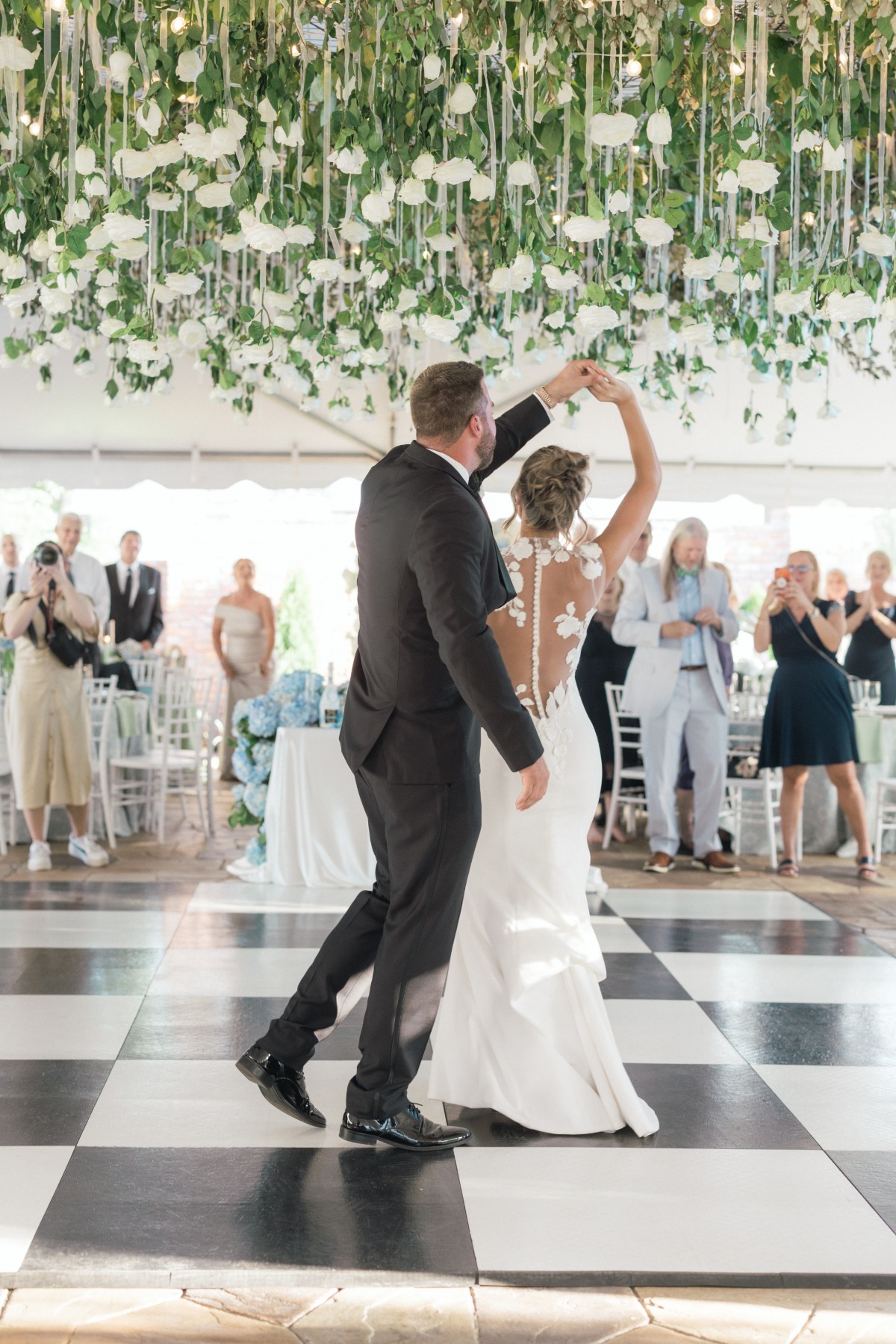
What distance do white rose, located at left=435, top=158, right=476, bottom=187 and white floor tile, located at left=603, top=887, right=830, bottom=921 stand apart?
10.3 feet

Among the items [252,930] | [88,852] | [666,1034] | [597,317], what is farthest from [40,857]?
[597,317]

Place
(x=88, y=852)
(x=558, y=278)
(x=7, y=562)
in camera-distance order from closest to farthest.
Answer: (x=558, y=278), (x=88, y=852), (x=7, y=562)

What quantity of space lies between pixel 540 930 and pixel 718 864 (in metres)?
3.87

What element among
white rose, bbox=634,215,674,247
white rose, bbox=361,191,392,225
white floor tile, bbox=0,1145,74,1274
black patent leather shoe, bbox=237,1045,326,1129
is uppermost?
white rose, bbox=361,191,392,225

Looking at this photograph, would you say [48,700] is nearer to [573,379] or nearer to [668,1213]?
[573,379]

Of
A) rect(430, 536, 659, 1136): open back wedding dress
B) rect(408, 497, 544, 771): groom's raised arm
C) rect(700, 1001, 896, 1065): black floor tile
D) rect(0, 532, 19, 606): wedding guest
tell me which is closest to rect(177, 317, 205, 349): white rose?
rect(430, 536, 659, 1136): open back wedding dress

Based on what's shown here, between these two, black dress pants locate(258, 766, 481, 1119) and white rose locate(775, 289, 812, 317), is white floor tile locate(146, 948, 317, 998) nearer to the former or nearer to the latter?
black dress pants locate(258, 766, 481, 1119)

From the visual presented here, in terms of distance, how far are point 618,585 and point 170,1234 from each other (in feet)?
19.8

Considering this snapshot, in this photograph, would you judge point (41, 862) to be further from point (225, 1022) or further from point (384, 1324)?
point (384, 1324)

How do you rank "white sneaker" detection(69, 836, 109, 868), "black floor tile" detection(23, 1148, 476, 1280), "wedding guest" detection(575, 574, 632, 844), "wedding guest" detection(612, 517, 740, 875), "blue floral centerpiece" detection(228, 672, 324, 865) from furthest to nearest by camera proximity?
"wedding guest" detection(575, 574, 632, 844) < "wedding guest" detection(612, 517, 740, 875) < "white sneaker" detection(69, 836, 109, 868) < "blue floral centerpiece" detection(228, 672, 324, 865) < "black floor tile" detection(23, 1148, 476, 1280)

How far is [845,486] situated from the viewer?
1047 cm

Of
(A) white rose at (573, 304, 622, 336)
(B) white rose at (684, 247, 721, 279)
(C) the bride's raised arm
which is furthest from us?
(B) white rose at (684, 247, 721, 279)

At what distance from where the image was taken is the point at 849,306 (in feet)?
11.7

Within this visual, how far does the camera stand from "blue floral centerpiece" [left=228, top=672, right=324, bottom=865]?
6.04 m
